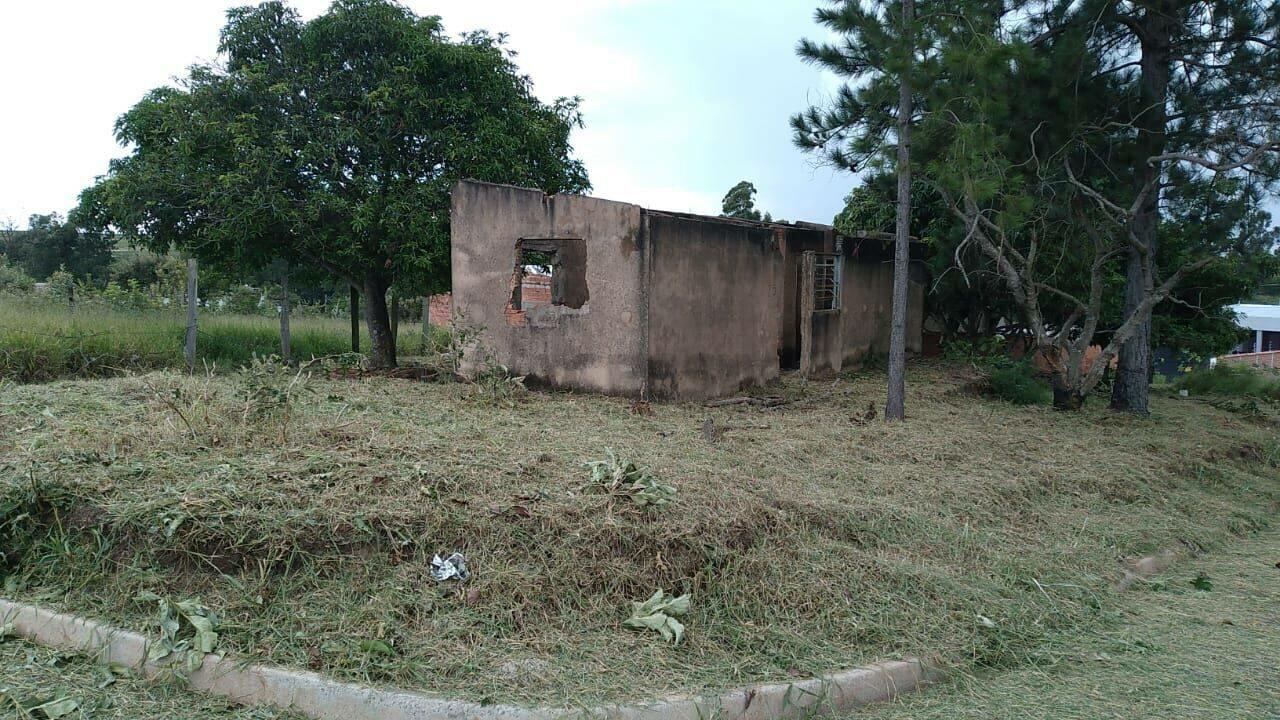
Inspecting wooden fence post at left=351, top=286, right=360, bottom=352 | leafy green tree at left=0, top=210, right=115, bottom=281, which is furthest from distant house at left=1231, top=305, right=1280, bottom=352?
leafy green tree at left=0, top=210, right=115, bottom=281

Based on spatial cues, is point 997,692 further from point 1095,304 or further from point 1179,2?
point 1179,2

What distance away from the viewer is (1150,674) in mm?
3439

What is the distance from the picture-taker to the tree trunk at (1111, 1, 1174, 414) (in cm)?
866

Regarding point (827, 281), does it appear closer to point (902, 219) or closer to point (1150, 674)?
point (902, 219)

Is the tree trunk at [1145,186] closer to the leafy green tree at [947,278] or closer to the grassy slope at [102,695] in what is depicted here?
the leafy green tree at [947,278]

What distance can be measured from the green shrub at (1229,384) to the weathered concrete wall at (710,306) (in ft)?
25.4

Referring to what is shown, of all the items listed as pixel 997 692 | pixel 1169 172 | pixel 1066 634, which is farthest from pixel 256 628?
pixel 1169 172

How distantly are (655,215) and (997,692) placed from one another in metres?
6.17

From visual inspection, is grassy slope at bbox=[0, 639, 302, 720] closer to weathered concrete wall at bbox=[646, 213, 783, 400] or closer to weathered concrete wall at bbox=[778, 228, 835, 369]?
weathered concrete wall at bbox=[646, 213, 783, 400]

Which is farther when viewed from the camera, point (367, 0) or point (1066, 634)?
point (367, 0)

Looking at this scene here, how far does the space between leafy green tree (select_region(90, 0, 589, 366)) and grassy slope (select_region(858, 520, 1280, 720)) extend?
8820 millimetres

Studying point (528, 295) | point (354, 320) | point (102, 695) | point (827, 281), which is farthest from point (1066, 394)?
point (528, 295)

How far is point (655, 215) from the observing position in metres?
8.60

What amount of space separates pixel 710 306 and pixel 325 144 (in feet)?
18.4
